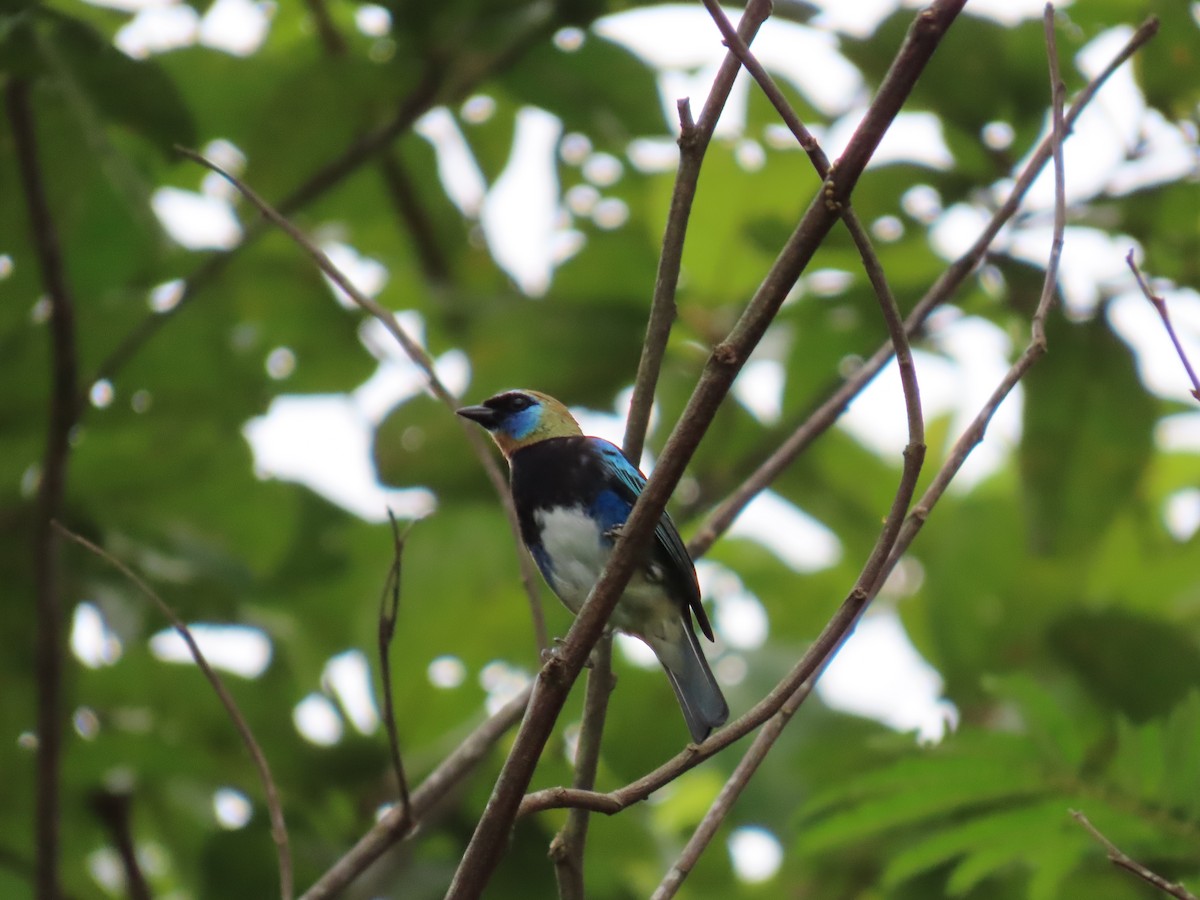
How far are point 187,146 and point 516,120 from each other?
7.01 ft

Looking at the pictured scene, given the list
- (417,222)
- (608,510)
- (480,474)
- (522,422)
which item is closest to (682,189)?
(608,510)

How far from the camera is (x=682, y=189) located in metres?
2.77

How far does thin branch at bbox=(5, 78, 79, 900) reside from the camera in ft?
12.7

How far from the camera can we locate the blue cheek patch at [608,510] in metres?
4.48

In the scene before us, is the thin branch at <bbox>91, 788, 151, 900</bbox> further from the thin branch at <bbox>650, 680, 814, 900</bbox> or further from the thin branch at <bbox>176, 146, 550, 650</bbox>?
the thin branch at <bbox>650, 680, 814, 900</bbox>

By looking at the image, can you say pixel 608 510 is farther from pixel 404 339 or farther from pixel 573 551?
pixel 404 339

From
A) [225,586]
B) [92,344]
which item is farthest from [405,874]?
[92,344]

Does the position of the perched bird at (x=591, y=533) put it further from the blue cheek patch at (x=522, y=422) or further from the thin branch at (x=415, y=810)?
the thin branch at (x=415, y=810)

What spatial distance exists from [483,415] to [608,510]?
72 cm

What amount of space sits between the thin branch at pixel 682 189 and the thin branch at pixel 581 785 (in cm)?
57

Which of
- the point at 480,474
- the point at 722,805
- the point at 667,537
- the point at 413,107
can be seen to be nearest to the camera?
the point at 722,805

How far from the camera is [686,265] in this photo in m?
5.53

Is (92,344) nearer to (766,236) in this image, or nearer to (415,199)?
(415,199)

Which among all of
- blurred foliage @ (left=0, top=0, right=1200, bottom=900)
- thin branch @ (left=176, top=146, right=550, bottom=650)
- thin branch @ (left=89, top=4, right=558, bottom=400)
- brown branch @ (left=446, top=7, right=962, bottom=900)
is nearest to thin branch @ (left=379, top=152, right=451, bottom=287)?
blurred foliage @ (left=0, top=0, right=1200, bottom=900)
